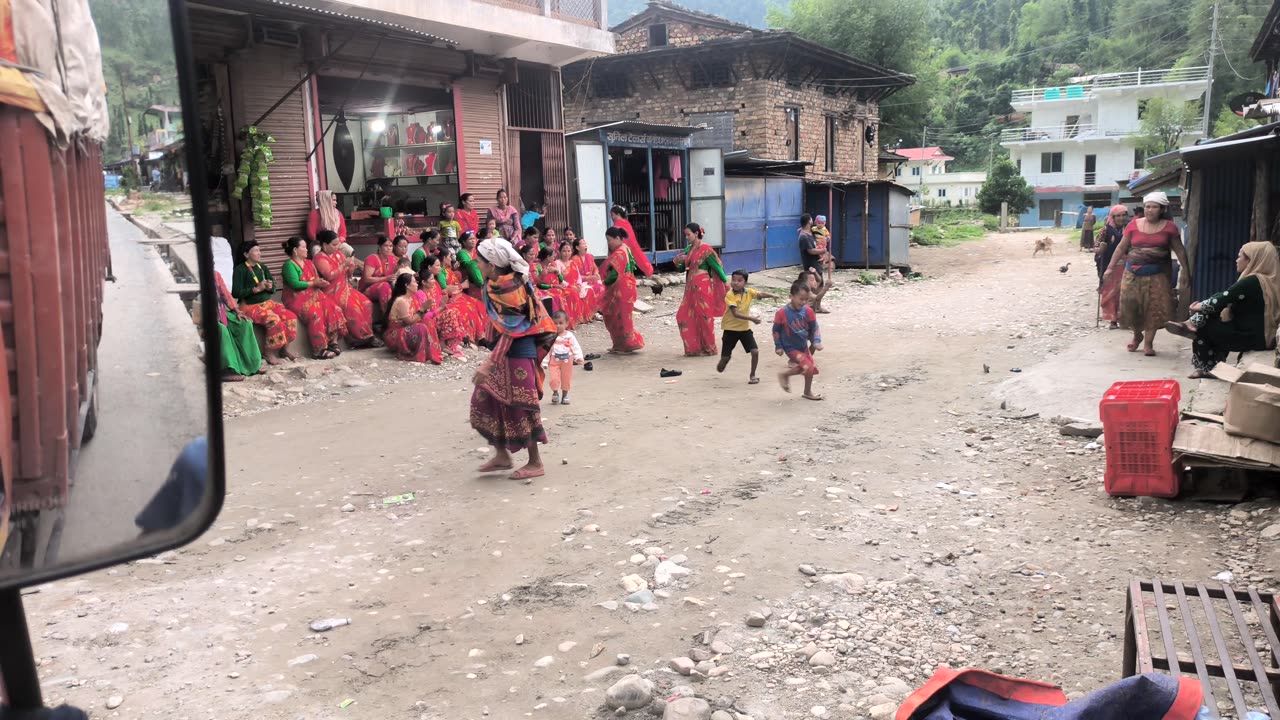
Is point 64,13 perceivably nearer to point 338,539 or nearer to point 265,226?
point 338,539

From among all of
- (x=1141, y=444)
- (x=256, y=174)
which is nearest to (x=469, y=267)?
(x=256, y=174)

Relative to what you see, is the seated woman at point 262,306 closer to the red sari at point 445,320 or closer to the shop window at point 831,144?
the red sari at point 445,320

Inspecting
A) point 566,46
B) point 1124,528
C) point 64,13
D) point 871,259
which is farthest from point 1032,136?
point 64,13

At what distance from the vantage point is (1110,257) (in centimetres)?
1194

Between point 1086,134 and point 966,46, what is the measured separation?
28.5 metres

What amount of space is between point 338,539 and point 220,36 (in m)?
6.72

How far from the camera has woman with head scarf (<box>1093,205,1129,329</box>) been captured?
10.7 meters

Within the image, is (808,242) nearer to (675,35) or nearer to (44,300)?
(675,35)

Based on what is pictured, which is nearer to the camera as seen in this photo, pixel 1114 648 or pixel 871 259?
pixel 1114 648

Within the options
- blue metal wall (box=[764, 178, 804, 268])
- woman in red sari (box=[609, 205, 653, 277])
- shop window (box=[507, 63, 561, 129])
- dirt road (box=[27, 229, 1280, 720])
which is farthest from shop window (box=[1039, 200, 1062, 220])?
dirt road (box=[27, 229, 1280, 720])

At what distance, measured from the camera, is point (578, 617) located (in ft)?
11.6

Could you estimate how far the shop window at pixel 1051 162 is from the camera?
45062 millimetres

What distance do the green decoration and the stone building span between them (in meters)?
11.0

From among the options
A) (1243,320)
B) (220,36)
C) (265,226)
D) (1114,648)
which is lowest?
(1114,648)
